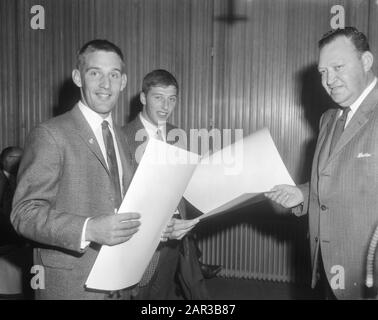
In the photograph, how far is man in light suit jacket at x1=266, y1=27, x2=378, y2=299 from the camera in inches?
70.3

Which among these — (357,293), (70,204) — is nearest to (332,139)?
(357,293)

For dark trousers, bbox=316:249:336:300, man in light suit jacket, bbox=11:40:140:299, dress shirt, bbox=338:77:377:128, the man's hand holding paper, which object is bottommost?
dark trousers, bbox=316:249:336:300

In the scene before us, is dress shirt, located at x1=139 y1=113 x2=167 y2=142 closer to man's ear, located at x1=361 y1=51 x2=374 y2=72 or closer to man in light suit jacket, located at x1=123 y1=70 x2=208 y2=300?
man in light suit jacket, located at x1=123 y1=70 x2=208 y2=300

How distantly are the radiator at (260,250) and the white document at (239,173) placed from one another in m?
2.68

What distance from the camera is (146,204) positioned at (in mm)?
1419

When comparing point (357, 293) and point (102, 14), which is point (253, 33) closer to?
point (102, 14)

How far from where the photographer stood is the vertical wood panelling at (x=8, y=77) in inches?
193

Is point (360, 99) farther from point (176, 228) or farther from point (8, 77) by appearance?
point (8, 77)

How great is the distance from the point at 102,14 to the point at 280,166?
367 centimetres

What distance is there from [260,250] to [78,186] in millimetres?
3345

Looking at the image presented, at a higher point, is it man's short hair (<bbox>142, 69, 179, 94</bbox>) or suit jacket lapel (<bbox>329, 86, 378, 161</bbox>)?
man's short hair (<bbox>142, 69, 179, 94</bbox>)

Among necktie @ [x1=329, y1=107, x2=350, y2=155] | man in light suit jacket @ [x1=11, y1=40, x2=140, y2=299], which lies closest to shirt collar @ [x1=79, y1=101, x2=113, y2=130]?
man in light suit jacket @ [x1=11, y1=40, x2=140, y2=299]

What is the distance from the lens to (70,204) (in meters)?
1.57

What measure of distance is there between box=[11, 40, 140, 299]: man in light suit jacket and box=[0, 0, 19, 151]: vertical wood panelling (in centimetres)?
363
